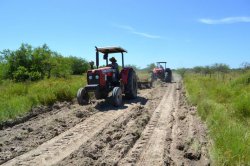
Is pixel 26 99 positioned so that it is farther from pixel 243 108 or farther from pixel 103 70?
pixel 243 108

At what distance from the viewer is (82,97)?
1195cm

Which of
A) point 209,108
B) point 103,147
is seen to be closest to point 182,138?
point 103,147

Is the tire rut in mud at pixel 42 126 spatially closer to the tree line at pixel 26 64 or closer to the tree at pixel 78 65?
the tree line at pixel 26 64

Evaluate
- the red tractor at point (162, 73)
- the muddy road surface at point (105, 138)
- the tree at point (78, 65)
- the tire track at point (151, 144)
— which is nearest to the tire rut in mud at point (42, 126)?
the muddy road surface at point (105, 138)

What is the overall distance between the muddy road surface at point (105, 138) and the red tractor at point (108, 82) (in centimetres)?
105

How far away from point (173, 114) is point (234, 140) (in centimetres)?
466

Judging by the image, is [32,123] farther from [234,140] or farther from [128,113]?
[234,140]

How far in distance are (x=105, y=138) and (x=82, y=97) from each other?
5.08m

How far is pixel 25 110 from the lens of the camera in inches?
414

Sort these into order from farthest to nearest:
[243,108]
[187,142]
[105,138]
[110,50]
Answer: [110,50], [243,108], [105,138], [187,142]

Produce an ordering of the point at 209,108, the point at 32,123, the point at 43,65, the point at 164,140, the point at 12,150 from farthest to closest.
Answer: the point at 43,65, the point at 209,108, the point at 32,123, the point at 164,140, the point at 12,150

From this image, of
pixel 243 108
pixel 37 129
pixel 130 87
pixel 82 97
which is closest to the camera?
pixel 37 129

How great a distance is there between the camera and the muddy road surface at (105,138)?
573 cm

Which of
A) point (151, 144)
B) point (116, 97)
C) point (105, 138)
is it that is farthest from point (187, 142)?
point (116, 97)
